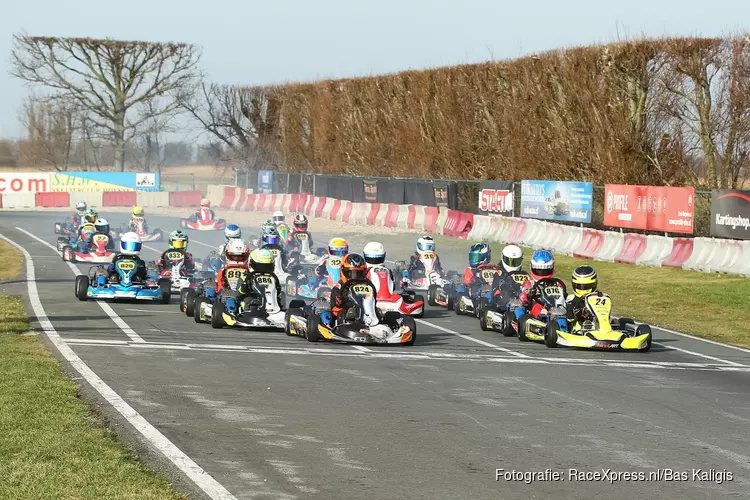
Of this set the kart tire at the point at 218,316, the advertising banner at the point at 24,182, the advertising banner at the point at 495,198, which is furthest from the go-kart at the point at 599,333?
the advertising banner at the point at 24,182

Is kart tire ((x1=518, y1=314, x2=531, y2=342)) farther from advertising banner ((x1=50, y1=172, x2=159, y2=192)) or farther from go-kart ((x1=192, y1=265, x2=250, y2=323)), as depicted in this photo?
advertising banner ((x1=50, y1=172, x2=159, y2=192))

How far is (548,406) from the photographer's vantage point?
10.6 m

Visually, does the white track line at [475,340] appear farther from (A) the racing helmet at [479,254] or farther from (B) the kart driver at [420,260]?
(B) the kart driver at [420,260]

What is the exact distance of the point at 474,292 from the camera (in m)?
18.9

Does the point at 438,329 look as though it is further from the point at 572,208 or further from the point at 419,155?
the point at 419,155

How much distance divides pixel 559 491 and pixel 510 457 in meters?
0.93

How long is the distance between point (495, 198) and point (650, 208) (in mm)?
8341

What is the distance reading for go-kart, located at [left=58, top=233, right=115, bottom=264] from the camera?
27.5m

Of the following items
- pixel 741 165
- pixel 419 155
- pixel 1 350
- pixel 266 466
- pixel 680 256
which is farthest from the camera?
pixel 419 155

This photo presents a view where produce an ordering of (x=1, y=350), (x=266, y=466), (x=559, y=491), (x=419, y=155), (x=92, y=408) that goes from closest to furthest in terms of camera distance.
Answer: (x=559, y=491) < (x=266, y=466) < (x=92, y=408) < (x=1, y=350) < (x=419, y=155)

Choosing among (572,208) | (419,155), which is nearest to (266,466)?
(572,208)

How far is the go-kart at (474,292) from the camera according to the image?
18531 mm

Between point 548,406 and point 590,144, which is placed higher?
point 590,144

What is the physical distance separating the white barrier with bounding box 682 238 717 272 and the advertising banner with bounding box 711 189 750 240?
1.14ft
